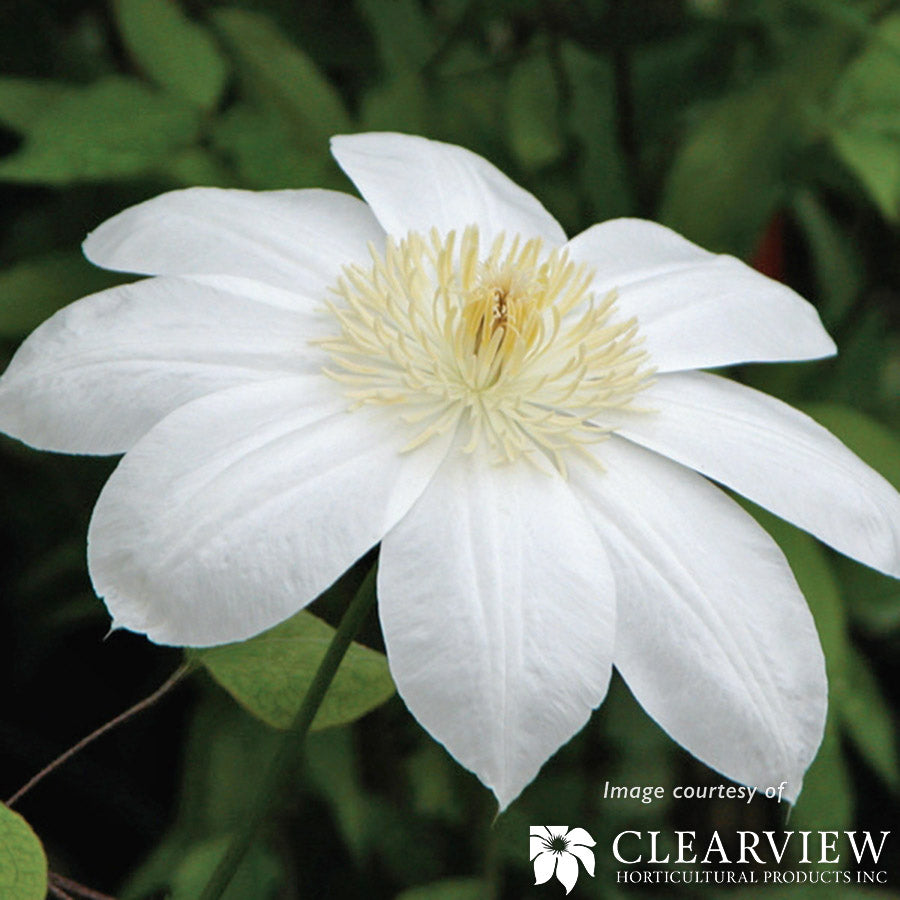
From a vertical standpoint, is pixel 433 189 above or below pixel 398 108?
below

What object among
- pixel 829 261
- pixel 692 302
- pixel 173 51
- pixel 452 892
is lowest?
pixel 452 892

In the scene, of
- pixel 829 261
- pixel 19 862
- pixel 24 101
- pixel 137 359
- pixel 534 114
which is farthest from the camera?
pixel 829 261

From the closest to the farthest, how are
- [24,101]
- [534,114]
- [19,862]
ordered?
[19,862] < [24,101] < [534,114]

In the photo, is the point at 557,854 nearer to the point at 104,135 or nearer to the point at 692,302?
the point at 692,302

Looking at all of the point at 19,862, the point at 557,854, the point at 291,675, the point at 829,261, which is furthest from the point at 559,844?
A: the point at 829,261

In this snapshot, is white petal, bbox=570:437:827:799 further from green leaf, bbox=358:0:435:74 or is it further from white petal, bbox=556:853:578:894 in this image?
green leaf, bbox=358:0:435:74

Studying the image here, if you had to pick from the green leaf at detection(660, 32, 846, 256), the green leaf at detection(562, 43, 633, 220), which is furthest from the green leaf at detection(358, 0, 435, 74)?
the green leaf at detection(660, 32, 846, 256)

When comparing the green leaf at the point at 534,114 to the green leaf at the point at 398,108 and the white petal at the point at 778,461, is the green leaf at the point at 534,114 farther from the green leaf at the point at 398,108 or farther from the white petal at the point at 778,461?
the white petal at the point at 778,461
